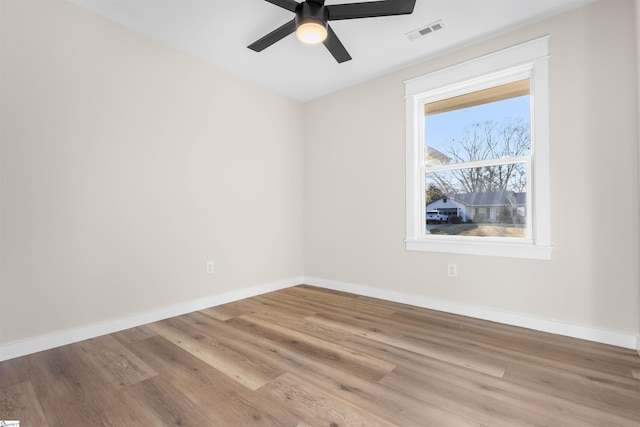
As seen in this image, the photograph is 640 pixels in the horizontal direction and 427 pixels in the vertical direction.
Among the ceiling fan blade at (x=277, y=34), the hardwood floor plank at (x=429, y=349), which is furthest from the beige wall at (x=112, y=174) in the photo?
the hardwood floor plank at (x=429, y=349)

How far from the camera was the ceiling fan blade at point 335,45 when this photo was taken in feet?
6.78

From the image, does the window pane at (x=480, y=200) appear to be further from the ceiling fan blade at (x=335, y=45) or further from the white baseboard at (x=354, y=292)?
the ceiling fan blade at (x=335, y=45)

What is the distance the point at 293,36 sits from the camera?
2.57 meters

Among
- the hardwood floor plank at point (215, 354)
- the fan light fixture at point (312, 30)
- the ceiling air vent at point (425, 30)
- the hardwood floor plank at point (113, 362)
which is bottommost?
the hardwood floor plank at point (215, 354)

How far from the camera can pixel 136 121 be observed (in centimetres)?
247

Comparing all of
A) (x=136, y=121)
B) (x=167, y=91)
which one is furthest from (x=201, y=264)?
(x=167, y=91)

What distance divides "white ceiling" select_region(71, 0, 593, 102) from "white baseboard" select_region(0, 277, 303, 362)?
7.86 ft

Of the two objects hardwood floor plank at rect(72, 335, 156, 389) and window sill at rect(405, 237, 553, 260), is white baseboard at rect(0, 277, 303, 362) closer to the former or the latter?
hardwood floor plank at rect(72, 335, 156, 389)

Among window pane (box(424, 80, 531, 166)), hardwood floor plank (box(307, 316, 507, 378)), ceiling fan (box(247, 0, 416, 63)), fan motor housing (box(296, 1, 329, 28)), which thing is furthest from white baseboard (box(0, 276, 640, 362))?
fan motor housing (box(296, 1, 329, 28))

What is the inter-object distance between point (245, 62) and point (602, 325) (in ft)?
12.3

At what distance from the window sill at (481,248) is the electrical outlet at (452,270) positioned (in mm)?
131

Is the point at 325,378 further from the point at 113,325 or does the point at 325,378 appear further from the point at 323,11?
the point at 323,11

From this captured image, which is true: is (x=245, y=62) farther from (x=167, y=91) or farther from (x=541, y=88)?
(x=541, y=88)

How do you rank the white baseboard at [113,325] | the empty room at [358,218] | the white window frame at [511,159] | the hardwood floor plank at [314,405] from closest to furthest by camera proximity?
the hardwood floor plank at [314,405] < the empty room at [358,218] < the white baseboard at [113,325] < the white window frame at [511,159]
